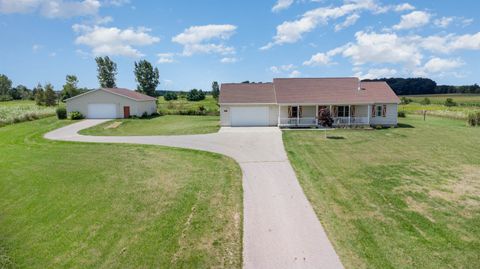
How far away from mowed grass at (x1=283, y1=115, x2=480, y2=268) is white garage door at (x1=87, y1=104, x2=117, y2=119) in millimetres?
24503

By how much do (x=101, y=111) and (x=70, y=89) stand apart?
30.9 m

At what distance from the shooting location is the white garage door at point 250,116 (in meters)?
28.4

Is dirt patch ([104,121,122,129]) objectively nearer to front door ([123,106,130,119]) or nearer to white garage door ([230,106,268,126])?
front door ([123,106,130,119])

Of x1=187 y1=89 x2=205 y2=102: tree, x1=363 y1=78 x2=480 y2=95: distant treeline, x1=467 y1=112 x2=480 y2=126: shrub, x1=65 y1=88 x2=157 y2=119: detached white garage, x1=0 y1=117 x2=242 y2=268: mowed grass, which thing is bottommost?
x1=0 y1=117 x2=242 y2=268: mowed grass

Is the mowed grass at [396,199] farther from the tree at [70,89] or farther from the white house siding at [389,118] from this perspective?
the tree at [70,89]

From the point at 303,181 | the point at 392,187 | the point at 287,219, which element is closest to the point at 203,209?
the point at 287,219

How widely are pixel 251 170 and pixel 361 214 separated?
5.19 meters

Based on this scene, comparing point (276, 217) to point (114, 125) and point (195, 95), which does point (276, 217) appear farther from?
point (195, 95)

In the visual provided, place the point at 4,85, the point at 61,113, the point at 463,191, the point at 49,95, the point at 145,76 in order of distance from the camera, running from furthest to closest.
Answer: the point at 4,85
the point at 145,76
the point at 49,95
the point at 61,113
the point at 463,191

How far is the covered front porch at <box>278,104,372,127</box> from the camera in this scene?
2766 centimetres

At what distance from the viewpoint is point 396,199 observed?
941 centimetres

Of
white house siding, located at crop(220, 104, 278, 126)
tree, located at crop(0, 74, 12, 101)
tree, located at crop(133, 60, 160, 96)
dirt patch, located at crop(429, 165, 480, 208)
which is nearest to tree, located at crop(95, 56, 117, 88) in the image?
tree, located at crop(133, 60, 160, 96)

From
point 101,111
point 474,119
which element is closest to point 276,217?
point 474,119

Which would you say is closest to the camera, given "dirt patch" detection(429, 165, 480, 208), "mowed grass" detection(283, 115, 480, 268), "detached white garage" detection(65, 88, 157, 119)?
"mowed grass" detection(283, 115, 480, 268)
